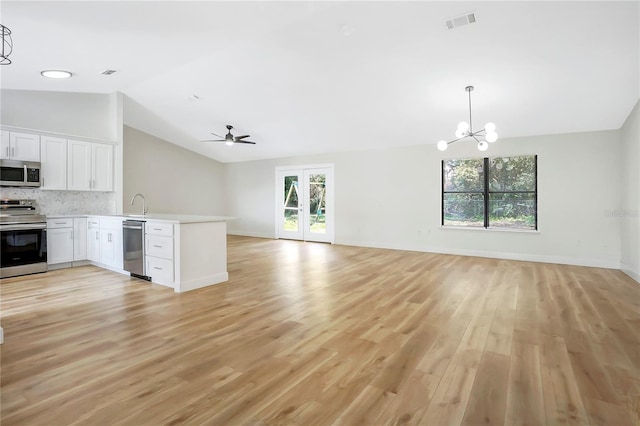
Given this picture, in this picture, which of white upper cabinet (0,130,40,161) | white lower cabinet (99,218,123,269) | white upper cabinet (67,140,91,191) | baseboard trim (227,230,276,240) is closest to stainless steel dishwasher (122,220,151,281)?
white lower cabinet (99,218,123,269)

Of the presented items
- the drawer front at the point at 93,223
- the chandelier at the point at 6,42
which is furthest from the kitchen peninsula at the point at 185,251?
the chandelier at the point at 6,42

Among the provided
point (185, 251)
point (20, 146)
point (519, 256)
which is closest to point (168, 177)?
point (20, 146)

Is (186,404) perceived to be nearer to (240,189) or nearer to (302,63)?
(302,63)

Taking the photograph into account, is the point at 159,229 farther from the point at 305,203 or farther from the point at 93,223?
the point at 305,203

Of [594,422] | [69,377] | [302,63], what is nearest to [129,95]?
[302,63]

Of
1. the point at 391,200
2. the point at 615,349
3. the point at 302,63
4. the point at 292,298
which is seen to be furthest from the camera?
the point at 391,200

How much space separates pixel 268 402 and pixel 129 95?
673 centimetres

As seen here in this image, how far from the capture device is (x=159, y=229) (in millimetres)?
4234

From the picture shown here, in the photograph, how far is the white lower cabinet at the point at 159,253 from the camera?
162 inches

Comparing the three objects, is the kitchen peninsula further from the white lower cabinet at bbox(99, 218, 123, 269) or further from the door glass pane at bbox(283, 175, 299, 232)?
the door glass pane at bbox(283, 175, 299, 232)

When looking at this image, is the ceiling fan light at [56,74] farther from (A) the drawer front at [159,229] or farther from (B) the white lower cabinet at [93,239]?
(A) the drawer front at [159,229]

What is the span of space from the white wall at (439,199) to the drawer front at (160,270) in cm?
507

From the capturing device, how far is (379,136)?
729 centimetres

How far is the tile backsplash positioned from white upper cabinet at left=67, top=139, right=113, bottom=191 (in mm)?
351
